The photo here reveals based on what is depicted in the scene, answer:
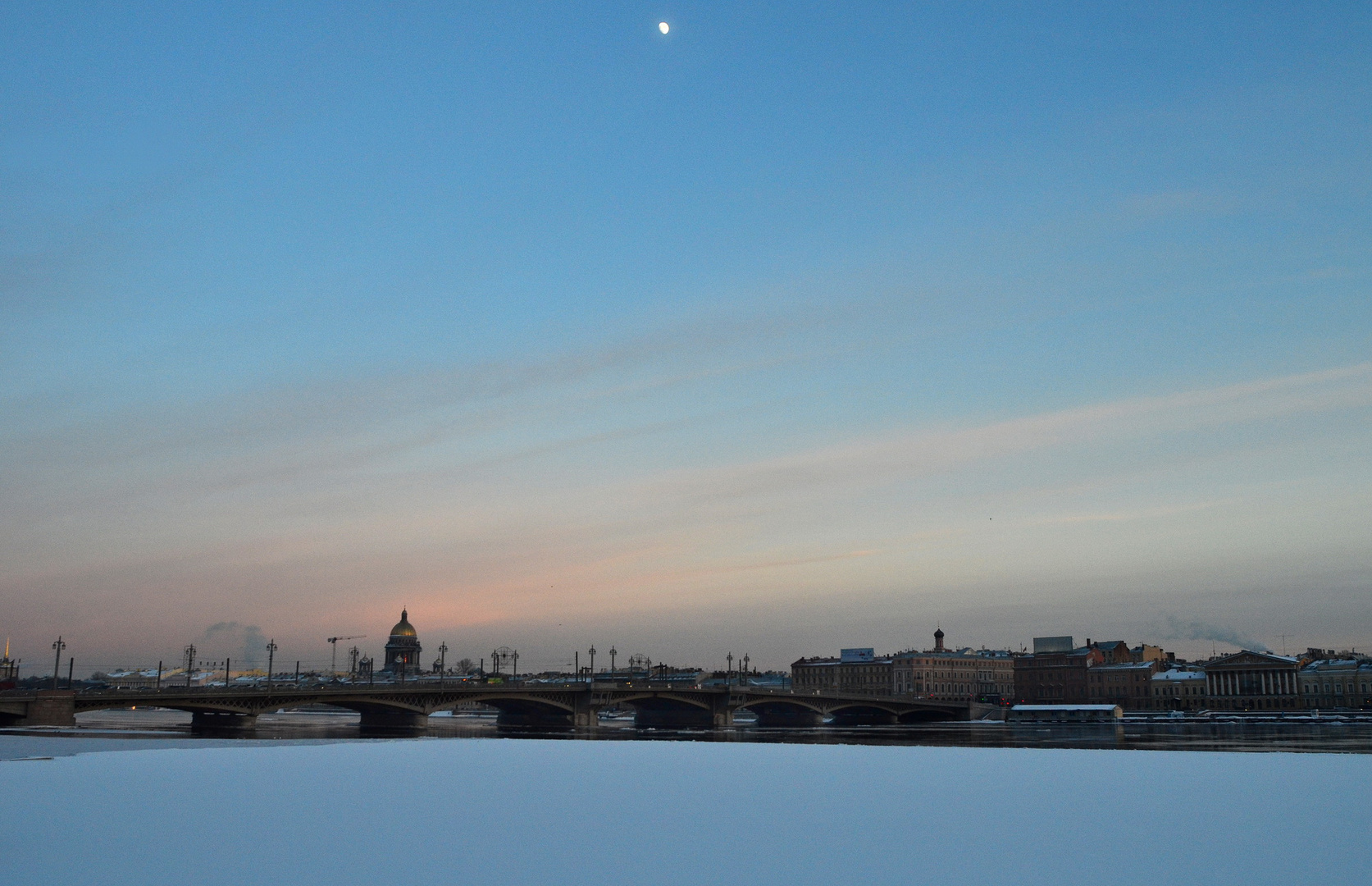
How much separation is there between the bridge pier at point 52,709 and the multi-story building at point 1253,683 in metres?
151

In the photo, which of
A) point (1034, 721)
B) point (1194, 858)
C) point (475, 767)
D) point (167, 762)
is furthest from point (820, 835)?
point (1034, 721)

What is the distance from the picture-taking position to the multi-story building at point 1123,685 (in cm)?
18650

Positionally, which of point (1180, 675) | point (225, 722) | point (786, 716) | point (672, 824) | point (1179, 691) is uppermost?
point (672, 824)

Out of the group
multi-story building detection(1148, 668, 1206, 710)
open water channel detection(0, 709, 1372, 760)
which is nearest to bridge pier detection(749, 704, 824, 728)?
open water channel detection(0, 709, 1372, 760)

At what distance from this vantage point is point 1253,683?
6845 inches

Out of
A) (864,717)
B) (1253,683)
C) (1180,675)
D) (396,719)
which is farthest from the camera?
(1180,675)

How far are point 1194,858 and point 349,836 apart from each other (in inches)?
577

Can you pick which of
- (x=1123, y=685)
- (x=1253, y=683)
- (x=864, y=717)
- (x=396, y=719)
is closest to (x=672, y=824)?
(x=396, y=719)

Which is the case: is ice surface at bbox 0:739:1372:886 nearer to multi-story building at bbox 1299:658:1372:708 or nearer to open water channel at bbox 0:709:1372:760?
open water channel at bbox 0:709:1372:760

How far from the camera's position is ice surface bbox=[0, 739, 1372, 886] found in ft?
58.0

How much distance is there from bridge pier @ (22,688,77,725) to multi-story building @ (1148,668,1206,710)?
15296 centimetres

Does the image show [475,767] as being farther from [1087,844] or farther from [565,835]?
[1087,844]

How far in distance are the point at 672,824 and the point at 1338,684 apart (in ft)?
592

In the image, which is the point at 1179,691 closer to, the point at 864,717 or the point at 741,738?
the point at 864,717
